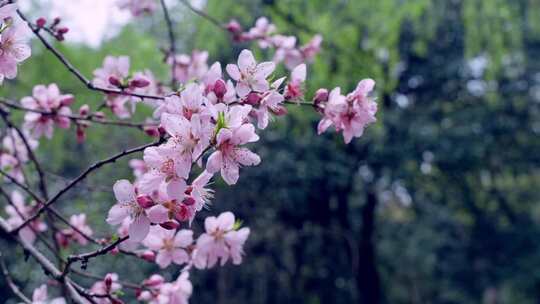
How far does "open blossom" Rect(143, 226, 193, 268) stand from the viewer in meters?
1.30

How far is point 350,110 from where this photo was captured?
112cm

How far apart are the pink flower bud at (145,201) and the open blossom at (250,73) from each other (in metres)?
0.27

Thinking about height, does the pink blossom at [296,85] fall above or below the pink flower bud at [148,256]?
above

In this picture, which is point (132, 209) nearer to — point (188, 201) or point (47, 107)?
point (188, 201)

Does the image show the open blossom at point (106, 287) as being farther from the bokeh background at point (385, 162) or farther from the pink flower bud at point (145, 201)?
the bokeh background at point (385, 162)

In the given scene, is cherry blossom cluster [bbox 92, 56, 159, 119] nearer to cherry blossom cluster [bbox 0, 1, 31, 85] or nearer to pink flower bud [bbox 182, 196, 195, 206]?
cherry blossom cluster [bbox 0, 1, 31, 85]

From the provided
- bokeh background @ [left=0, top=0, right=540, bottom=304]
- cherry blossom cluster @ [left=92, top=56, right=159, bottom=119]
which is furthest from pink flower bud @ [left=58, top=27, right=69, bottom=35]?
bokeh background @ [left=0, top=0, right=540, bottom=304]

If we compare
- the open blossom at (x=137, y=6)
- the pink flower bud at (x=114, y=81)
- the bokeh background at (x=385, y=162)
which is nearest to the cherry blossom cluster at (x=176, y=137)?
the pink flower bud at (x=114, y=81)

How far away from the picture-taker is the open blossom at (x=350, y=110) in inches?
43.7

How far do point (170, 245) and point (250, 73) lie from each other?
0.52 meters

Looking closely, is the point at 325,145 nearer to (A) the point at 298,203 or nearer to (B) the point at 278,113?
(A) the point at 298,203

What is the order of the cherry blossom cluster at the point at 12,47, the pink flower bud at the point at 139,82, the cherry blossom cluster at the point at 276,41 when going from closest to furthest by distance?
1. the cherry blossom cluster at the point at 12,47
2. the pink flower bud at the point at 139,82
3. the cherry blossom cluster at the point at 276,41

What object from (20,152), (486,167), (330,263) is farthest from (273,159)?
(20,152)

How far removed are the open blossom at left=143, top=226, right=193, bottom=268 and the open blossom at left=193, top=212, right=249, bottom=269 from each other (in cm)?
3
